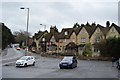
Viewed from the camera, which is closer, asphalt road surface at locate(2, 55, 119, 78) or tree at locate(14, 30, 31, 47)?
asphalt road surface at locate(2, 55, 119, 78)

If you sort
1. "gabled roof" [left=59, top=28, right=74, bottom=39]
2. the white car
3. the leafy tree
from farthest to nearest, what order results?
"gabled roof" [left=59, top=28, right=74, bottom=39]
the leafy tree
the white car

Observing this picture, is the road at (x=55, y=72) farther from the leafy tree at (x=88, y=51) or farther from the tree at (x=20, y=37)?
the tree at (x=20, y=37)

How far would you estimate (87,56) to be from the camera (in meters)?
64.9

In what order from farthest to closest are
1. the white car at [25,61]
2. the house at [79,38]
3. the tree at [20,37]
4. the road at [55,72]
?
the tree at [20,37] → the house at [79,38] → the white car at [25,61] → the road at [55,72]

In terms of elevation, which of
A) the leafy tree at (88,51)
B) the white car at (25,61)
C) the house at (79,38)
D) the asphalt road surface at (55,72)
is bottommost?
the asphalt road surface at (55,72)

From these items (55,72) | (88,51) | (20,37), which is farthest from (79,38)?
(20,37)

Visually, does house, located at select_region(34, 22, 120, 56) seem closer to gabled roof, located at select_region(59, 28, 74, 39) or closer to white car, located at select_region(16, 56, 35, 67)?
gabled roof, located at select_region(59, 28, 74, 39)

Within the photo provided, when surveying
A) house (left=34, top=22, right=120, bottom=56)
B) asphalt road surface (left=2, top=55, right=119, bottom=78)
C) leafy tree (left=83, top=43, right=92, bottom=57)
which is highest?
house (left=34, top=22, right=120, bottom=56)

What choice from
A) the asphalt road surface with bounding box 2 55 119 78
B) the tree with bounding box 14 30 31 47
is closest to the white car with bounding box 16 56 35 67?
the asphalt road surface with bounding box 2 55 119 78

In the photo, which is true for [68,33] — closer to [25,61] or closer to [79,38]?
[79,38]

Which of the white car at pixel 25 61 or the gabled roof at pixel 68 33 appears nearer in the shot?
the white car at pixel 25 61

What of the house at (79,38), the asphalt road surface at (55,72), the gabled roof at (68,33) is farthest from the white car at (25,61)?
the gabled roof at (68,33)

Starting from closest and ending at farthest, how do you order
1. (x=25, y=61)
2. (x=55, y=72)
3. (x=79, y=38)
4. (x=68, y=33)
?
(x=55, y=72)
(x=25, y=61)
(x=79, y=38)
(x=68, y=33)

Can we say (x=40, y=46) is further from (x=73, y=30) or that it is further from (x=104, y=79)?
(x=104, y=79)
